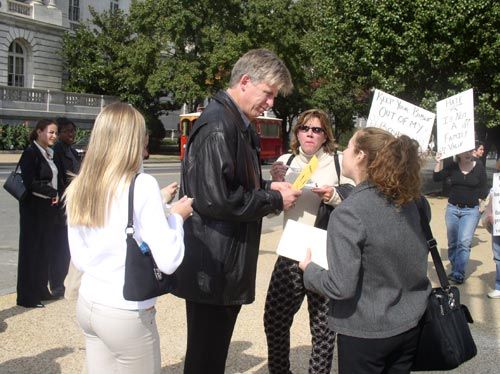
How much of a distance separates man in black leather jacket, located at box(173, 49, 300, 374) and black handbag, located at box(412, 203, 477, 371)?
0.79m

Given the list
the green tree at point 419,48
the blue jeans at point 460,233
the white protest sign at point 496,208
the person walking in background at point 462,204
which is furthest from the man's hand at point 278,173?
the green tree at point 419,48

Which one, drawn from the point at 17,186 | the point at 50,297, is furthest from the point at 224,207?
the point at 50,297

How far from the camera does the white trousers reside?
2.47 meters

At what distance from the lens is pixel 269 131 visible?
3722 cm

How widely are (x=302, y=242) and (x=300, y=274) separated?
842 millimetres

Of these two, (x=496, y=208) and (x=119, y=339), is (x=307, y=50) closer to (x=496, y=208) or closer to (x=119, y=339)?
(x=496, y=208)

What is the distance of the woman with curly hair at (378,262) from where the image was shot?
2.44 meters

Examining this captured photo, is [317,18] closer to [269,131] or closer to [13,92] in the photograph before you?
[269,131]

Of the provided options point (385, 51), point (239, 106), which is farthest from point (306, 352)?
point (385, 51)

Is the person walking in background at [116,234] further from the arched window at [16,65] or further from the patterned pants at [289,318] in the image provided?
the arched window at [16,65]

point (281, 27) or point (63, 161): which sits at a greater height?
point (281, 27)

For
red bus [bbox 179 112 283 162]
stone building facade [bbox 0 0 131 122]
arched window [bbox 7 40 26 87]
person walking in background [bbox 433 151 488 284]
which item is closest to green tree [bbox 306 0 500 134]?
person walking in background [bbox 433 151 488 284]

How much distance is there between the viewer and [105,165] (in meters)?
2.46

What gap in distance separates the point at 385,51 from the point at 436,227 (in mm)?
7404
